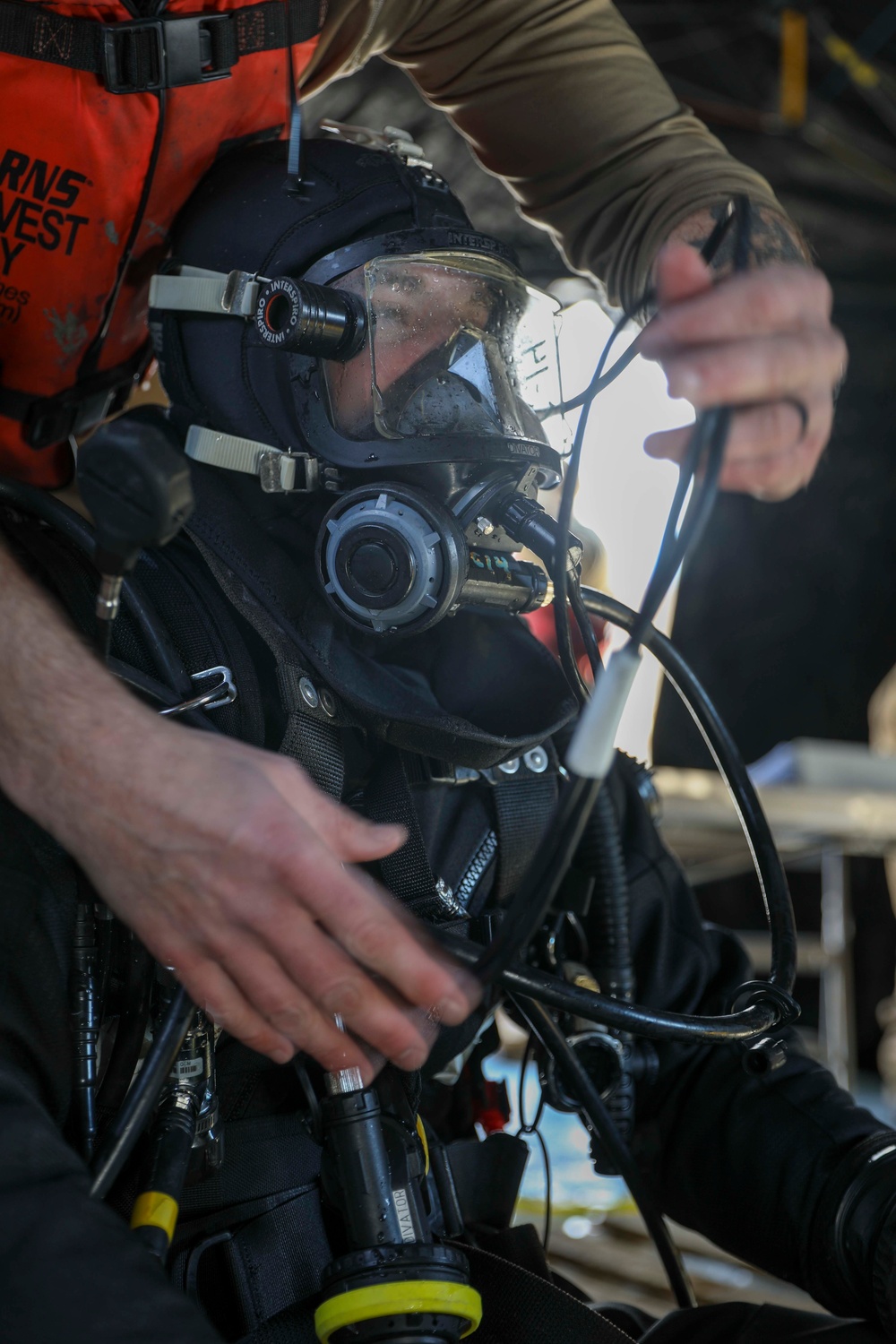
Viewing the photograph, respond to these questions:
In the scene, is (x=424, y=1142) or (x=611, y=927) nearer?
(x=424, y=1142)

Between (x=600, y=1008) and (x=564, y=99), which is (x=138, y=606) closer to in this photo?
(x=600, y=1008)

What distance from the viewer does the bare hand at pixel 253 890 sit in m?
0.72

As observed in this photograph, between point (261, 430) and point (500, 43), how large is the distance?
0.67 metres

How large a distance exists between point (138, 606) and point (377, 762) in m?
0.28

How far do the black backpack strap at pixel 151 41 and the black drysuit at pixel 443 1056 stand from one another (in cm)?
40

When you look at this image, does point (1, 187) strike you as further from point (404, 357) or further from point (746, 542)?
point (746, 542)

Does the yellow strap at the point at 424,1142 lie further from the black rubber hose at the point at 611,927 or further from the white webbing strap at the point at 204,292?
the white webbing strap at the point at 204,292

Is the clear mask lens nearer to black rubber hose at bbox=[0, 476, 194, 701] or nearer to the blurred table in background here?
black rubber hose at bbox=[0, 476, 194, 701]

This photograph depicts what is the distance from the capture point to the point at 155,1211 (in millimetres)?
842

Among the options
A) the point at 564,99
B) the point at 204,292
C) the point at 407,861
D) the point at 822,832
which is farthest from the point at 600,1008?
the point at 822,832

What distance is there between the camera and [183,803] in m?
0.73

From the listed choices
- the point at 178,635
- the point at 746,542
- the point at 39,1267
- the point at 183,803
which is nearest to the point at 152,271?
the point at 178,635

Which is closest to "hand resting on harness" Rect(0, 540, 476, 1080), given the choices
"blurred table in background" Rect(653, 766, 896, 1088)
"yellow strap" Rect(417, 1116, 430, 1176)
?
"yellow strap" Rect(417, 1116, 430, 1176)

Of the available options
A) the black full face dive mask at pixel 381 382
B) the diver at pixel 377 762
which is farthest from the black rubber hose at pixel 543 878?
the black full face dive mask at pixel 381 382
